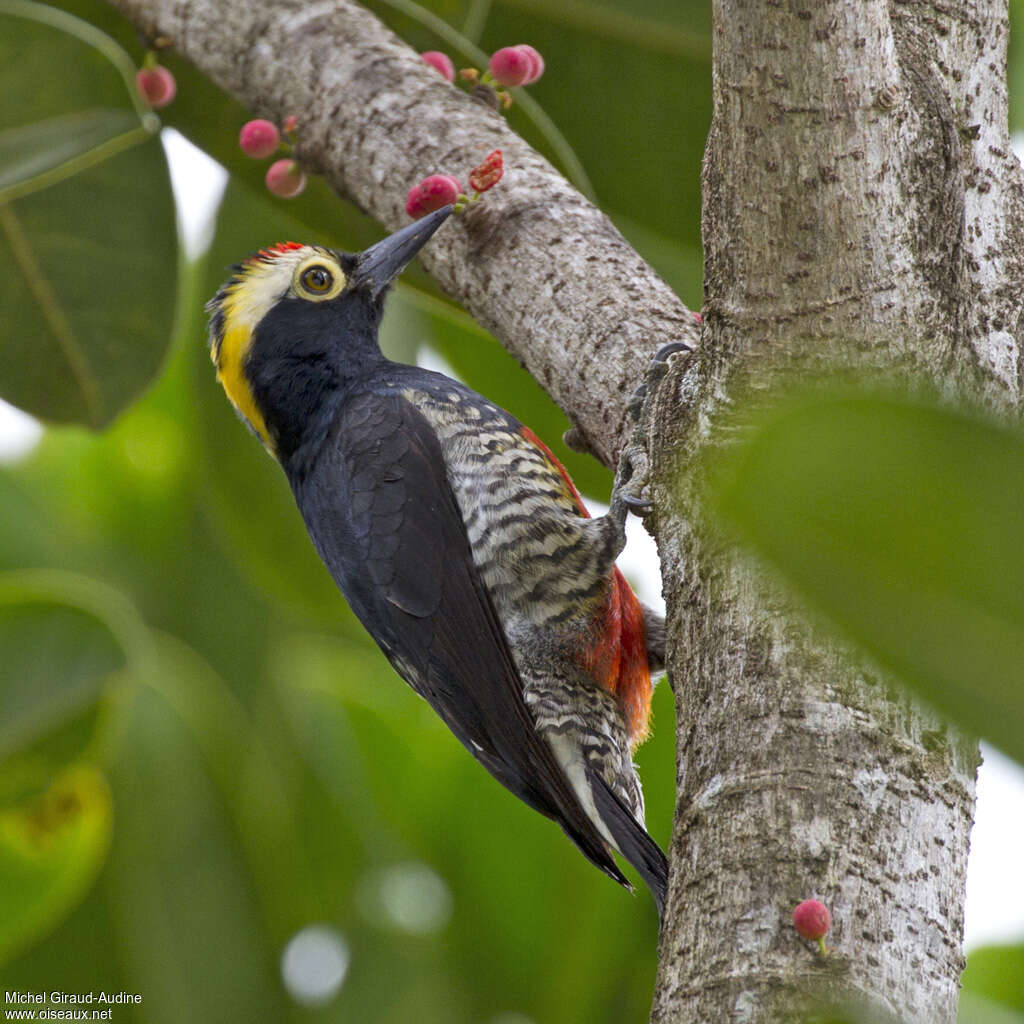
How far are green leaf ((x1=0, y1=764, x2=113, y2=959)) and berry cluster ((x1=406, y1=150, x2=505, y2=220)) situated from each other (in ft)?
5.74

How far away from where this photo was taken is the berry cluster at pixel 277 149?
3148 millimetres

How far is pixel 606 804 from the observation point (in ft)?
10.3

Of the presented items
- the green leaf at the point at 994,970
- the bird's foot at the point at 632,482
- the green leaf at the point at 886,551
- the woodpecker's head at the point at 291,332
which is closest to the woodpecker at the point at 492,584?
the woodpecker's head at the point at 291,332

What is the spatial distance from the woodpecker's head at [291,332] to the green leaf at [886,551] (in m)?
3.23

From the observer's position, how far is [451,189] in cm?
273

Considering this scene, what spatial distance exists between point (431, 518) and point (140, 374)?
3.50 feet

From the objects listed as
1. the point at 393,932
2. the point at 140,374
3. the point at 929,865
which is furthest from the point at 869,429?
the point at 393,932

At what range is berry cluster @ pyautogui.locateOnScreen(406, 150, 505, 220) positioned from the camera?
2725mm

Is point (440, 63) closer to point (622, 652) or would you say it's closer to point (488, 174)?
point (488, 174)

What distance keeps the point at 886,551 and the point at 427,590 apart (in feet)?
8.60

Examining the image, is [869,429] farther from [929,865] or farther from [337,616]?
[337,616]

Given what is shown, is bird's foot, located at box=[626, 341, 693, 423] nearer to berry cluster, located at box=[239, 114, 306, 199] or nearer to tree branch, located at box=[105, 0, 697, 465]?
tree branch, located at box=[105, 0, 697, 465]

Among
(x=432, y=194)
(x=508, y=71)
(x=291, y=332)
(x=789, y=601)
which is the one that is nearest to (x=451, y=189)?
(x=432, y=194)

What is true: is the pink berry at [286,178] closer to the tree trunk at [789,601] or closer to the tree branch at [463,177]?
the tree branch at [463,177]
